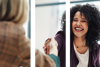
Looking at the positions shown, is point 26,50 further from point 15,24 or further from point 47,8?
point 47,8

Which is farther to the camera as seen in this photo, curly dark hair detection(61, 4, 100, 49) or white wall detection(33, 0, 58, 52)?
curly dark hair detection(61, 4, 100, 49)

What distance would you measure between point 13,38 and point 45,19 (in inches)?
7.7

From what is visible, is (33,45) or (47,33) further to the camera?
(47,33)

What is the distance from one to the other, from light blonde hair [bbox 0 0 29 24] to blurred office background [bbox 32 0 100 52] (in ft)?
0.13

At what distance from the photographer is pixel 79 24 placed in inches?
39.4

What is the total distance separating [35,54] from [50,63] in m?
0.12

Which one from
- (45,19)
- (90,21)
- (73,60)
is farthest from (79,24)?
(45,19)

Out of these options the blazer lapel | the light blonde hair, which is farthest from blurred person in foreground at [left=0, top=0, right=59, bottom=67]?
the blazer lapel

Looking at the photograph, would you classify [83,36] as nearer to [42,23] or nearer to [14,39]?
[42,23]

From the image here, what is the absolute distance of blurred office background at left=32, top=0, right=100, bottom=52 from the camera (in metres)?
Answer: 0.49

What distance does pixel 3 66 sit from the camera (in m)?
→ 0.44

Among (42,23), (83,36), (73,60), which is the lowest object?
(73,60)

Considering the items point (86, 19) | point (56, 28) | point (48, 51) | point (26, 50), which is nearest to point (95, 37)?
point (86, 19)

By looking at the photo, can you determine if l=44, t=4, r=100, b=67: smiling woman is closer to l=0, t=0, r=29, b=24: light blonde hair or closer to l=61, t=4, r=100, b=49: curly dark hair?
l=61, t=4, r=100, b=49: curly dark hair
